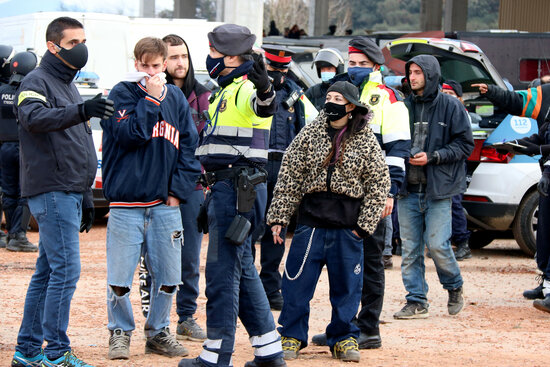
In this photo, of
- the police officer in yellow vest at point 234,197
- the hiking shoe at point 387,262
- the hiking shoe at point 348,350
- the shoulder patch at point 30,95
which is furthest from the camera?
the hiking shoe at point 387,262

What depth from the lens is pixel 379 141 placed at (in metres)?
7.39

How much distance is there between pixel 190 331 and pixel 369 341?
1317mm

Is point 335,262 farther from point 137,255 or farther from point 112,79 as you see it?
point 112,79

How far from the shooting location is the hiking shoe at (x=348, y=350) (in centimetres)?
659

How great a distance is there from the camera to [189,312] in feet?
23.9

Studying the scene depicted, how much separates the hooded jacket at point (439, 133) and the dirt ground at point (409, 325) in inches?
45.7

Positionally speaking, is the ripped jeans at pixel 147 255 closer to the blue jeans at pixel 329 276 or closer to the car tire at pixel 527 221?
the blue jeans at pixel 329 276

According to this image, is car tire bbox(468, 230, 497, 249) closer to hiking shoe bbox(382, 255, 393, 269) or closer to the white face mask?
hiking shoe bbox(382, 255, 393, 269)

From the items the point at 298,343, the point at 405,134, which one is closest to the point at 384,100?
the point at 405,134

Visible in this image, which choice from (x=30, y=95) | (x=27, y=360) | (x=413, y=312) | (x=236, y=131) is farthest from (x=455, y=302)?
(x=30, y=95)

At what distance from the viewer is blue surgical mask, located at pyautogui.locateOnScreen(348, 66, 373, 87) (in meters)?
7.39

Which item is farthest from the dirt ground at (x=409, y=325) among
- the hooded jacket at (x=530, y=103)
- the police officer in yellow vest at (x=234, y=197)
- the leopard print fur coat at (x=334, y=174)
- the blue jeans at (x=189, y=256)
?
the hooded jacket at (x=530, y=103)

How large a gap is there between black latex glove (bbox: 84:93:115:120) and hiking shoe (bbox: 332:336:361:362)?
2.24 meters

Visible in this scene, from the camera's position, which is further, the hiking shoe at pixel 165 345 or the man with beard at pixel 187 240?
the man with beard at pixel 187 240
